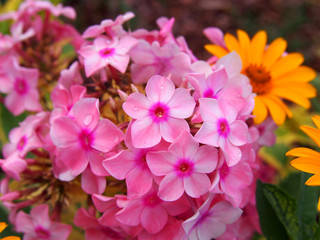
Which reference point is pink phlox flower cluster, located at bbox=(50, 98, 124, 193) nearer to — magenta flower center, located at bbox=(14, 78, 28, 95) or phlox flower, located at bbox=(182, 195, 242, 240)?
phlox flower, located at bbox=(182, 195, 242, 240)

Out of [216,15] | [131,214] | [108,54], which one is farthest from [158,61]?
[216,15]

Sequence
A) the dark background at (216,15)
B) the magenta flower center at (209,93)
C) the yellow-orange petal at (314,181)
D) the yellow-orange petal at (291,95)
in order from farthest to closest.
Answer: the dark background at (216,15) < the yellow-orange petal at (291,95) < the magenta flower center at (209,93) < the yellow-orange petal at (314,181)

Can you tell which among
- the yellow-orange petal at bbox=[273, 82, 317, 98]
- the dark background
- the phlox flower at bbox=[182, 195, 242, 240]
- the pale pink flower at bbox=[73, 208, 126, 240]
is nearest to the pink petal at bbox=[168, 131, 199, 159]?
the phlox flower at bbox=[182, 195, 242, 240]

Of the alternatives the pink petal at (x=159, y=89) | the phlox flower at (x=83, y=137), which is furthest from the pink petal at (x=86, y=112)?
the pink petal at (x=159, y=89)

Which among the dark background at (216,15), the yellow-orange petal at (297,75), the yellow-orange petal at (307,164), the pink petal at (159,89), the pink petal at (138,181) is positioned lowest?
the dark background at (216,15)

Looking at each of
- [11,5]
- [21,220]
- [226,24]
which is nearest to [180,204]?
[21,220]

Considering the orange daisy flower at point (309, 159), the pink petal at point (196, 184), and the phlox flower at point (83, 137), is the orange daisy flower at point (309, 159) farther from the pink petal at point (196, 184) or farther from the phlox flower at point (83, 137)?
the phlox flower at point (83, 137)

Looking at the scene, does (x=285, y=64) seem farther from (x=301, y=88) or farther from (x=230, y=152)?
(x=230, y=152)
